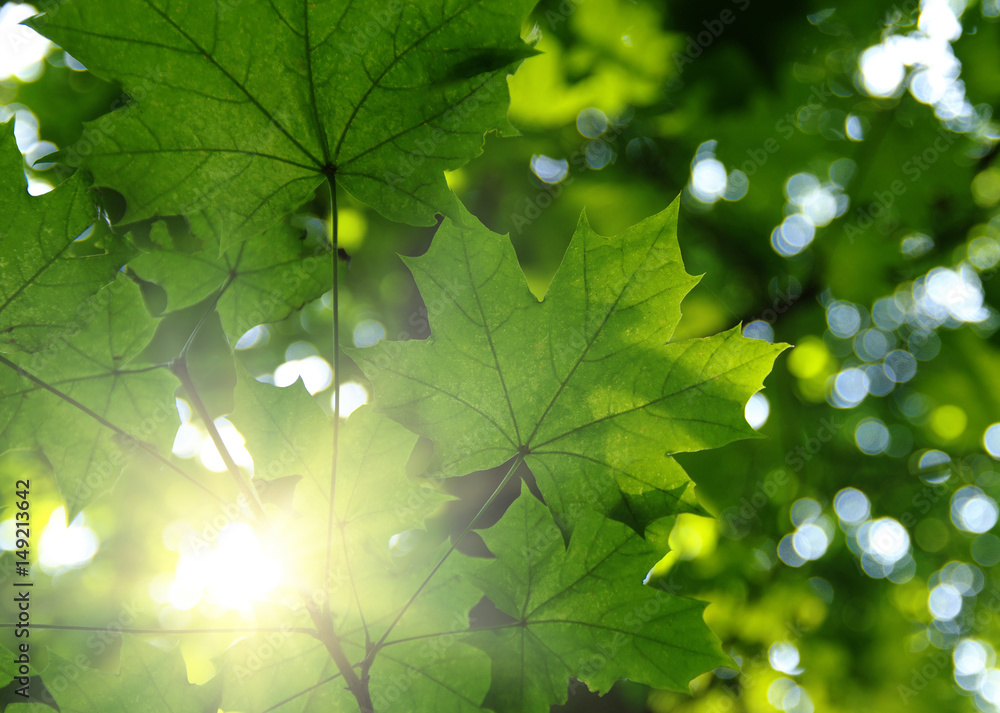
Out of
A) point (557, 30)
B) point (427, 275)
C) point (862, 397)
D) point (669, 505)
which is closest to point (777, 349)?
point (669, 505)

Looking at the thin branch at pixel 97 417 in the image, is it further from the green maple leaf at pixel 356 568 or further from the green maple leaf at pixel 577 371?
the green maple leaf at pixel 577 371

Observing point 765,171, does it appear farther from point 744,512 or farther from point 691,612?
point 691,612

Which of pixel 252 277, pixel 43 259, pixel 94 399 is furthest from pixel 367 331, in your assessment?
pixel 43 259

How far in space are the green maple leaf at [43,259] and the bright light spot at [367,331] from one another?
4.82ft

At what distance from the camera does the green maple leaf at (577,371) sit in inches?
33.3

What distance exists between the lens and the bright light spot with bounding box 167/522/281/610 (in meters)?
0.96

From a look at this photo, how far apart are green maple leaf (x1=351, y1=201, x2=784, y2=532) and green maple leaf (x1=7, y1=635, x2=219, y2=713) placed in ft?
1.70

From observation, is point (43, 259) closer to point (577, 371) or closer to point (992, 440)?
point (577, 371)

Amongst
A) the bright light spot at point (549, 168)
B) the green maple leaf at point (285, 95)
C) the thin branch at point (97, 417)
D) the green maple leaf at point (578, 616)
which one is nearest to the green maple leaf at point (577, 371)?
the green maple leaf at point (578, 616)

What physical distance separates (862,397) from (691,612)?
99.5 inches

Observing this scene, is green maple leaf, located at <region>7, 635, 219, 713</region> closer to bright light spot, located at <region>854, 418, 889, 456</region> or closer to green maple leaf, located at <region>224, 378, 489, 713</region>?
green maple leaf, located at <region>224, 378, 489, 713</region>

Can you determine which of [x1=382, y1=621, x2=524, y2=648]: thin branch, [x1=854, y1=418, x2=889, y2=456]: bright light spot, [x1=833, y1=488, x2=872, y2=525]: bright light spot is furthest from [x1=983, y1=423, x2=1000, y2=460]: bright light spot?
[x1=382, y1=621, x2=524, y2=648]: thin branch

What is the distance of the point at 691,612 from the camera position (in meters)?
0.85

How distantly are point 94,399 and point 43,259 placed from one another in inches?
10.0
